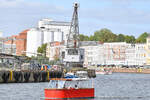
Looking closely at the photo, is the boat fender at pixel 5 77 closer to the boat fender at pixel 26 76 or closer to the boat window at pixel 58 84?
the boat fender at pixel 26 76

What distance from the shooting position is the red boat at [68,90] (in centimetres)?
5244

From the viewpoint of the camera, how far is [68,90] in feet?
174

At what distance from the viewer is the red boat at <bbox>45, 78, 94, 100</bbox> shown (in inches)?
2064

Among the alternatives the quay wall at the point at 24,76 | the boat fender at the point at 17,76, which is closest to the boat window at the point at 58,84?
the quay wall at the point at 24,76

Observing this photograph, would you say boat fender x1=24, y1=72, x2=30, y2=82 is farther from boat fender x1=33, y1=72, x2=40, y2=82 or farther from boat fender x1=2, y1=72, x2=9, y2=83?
boat fender x1=2, y1=72, x2=9, y2=83

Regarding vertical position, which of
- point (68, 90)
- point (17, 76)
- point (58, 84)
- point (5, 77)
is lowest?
point (68, 90)

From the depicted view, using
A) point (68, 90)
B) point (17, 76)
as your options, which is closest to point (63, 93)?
point (68, 90)

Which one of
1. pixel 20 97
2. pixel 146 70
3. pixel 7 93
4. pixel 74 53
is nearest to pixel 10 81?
pixel 7 93

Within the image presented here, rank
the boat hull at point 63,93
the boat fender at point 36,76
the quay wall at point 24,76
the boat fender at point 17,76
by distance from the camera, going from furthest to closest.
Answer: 1. the boat fender at point 36,76
2. the boat fender at point 17,76
3. the quay wall at point 24,76
4. the boat hull at point 63,93

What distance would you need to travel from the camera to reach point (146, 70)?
633 feet

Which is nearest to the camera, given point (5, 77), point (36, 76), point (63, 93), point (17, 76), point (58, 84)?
point (63, 93)

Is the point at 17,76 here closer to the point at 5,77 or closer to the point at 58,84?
the point at 5,77

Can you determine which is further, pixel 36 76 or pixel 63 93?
pixel 36 76

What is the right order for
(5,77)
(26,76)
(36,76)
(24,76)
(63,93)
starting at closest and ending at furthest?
(63,93) → (5,77) → (24,76) → (26,76) → (36,76)
